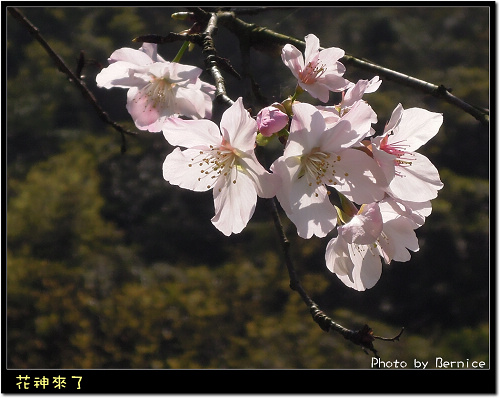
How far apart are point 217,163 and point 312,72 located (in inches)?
7.7

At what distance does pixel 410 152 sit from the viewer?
0.67 m

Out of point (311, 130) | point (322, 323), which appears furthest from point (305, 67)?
point (322, 323)

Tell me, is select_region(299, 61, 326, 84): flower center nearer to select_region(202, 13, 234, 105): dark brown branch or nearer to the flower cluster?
the flower cluster

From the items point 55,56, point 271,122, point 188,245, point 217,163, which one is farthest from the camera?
point 188,245

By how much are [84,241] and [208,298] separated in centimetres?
94

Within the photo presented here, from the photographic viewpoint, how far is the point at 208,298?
347 cm

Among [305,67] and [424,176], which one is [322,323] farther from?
[305,67]

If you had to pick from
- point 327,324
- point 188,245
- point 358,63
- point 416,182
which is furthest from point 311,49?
point 188,245

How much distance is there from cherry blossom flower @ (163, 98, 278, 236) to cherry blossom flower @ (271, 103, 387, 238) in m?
0.03

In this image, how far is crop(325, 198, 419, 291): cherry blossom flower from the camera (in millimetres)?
606

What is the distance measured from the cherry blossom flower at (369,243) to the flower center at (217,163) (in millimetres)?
149

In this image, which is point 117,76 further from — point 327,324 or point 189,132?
point 327,324

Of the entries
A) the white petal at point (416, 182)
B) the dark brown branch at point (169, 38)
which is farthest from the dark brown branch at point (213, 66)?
the white petal at point (416, 182)

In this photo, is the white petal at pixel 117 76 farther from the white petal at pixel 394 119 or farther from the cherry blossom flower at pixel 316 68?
the white petal at pixel 394 119
